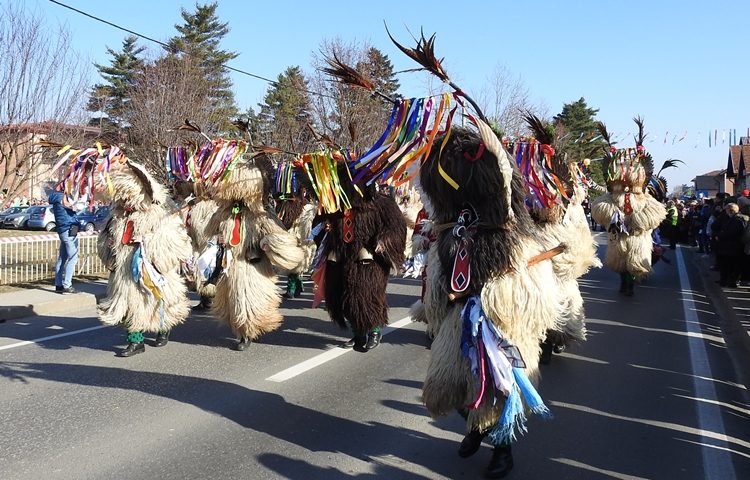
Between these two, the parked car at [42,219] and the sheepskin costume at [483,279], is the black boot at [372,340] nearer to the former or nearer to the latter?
the sheepskin costume at [483,279]

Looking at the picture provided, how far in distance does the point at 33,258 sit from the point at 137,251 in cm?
719

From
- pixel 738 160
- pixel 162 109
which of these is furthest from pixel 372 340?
pixel 738 160

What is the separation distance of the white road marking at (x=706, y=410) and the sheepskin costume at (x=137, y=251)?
5.19m

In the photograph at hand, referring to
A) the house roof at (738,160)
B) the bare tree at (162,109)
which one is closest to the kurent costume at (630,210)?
the bare tree at (162,109)

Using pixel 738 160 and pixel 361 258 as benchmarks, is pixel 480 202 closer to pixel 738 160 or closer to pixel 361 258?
pixel 361 258

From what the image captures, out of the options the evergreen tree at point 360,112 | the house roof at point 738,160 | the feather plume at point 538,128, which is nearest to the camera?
the feather plume at point 538,128

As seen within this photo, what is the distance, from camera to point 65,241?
1074 centimetres

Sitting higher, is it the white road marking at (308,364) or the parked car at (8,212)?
the parked car at (8,212)

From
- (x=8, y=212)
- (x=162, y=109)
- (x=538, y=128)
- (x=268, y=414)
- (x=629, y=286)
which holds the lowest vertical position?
(x=268, y=414)

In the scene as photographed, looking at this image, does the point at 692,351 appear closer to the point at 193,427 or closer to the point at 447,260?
the point at 447,260

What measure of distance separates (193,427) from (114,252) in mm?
2787

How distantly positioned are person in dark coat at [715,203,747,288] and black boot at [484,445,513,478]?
10.1 meters

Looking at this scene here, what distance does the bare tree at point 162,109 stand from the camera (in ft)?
62.6

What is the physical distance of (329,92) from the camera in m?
23.8
